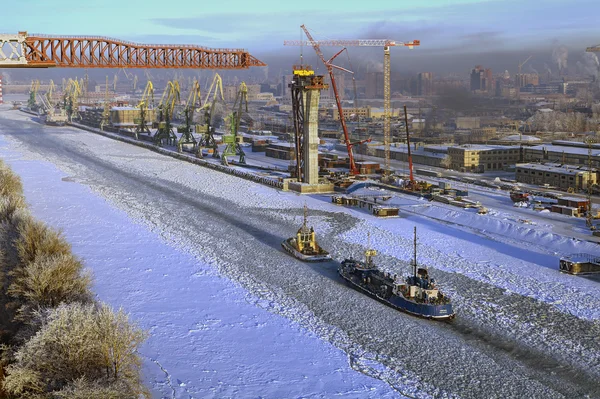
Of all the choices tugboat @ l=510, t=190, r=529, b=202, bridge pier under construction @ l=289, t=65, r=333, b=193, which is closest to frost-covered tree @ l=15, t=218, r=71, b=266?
bridge pier under construction @ l=289, t=65, r=333, b=193

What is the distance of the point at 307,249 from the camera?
3809 centimetres

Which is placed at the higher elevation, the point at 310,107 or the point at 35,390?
the point at 310,107

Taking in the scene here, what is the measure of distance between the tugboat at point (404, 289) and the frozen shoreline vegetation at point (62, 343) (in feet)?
39.1

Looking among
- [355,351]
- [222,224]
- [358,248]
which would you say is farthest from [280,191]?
[355,351]

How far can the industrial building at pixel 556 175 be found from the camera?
59.0 meters

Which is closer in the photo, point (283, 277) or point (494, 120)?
point (283, 277)

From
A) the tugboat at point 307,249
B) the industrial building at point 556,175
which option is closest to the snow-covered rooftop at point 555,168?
the industrial building at point 556,175

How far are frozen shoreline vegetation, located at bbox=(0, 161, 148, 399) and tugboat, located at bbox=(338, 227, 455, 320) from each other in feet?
39.1

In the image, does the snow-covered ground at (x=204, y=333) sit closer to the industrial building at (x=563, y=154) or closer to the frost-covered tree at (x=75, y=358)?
the frost-covered tree at (x=75, y=358)

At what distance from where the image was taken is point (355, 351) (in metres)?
24.9

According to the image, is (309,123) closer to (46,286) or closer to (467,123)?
(46,286)

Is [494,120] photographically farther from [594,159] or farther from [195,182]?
[195,182]

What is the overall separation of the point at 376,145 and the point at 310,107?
125 feet

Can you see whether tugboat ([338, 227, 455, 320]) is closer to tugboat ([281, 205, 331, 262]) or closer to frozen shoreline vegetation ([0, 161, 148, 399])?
tugboat ([281, 205, 331, 262])
